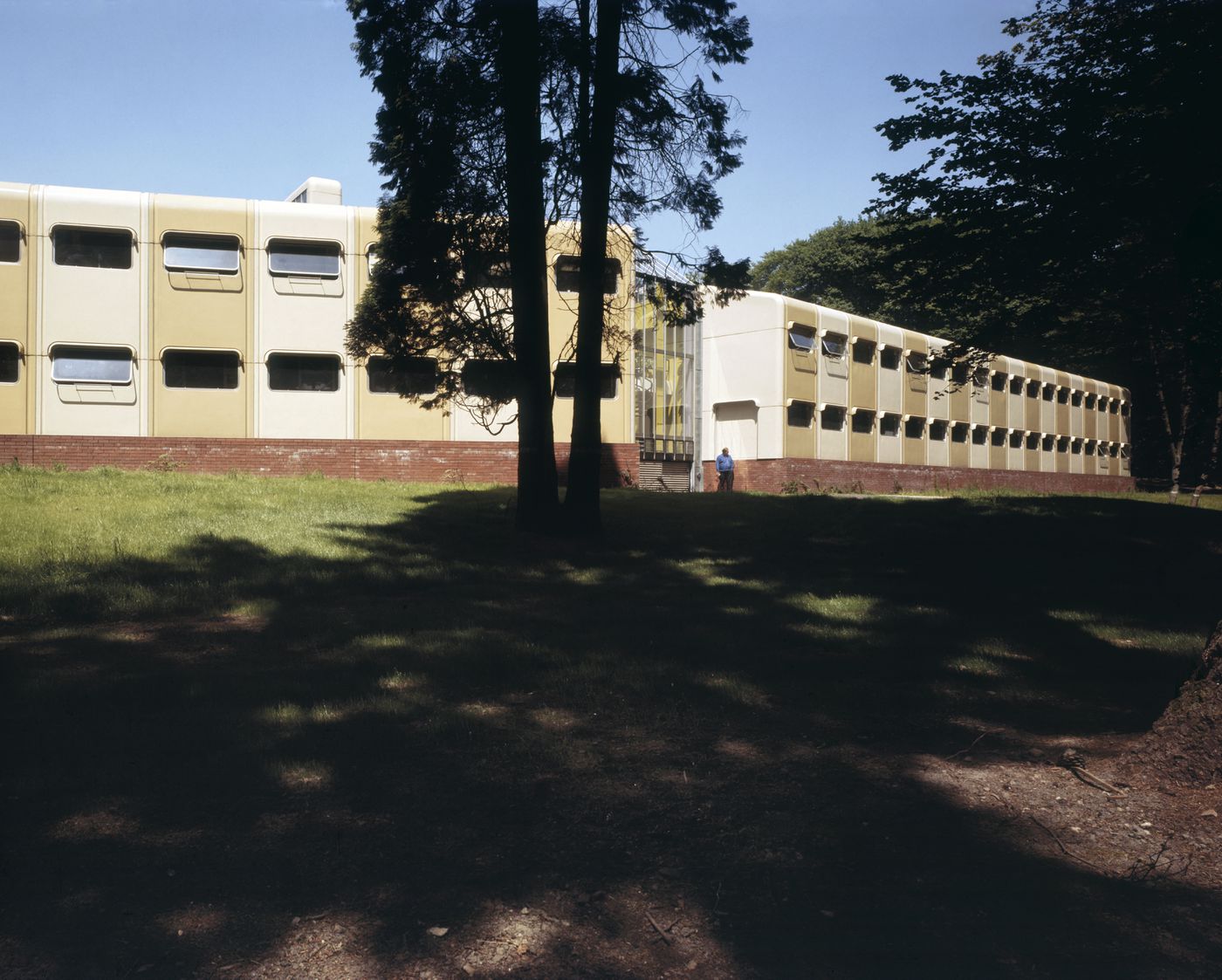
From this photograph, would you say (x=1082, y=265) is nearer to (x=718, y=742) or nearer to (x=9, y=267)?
(x=718, y=742)

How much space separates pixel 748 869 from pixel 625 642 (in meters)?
4.08

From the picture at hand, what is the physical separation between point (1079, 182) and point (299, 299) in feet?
65.6

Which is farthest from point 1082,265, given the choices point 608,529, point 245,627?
point 245,627

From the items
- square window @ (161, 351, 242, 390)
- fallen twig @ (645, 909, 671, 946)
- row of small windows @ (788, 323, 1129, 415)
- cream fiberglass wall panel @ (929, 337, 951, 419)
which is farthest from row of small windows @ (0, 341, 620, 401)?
fallen twig @ (645, 909, 671, 946)

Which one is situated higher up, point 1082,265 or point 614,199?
point 614,199

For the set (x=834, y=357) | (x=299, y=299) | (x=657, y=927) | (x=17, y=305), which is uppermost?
(x=299, y=299)

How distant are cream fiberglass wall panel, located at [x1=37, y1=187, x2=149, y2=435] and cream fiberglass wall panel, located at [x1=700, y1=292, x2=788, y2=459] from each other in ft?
58.0

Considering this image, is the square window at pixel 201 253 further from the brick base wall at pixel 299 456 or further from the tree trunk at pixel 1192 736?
the tree trunk at pixel 1192 736

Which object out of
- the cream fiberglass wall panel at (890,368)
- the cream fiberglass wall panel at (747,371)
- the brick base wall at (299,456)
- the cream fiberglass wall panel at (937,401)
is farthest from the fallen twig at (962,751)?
the cream fiberglass wall panel at (937,401)

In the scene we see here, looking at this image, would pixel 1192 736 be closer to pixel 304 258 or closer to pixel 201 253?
pixel 304 258

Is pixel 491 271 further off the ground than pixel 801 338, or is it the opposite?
pixel 801 338

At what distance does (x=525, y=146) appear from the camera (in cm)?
1298

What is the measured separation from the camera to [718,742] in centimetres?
526

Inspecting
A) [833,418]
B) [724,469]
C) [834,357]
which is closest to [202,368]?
[724,469]
